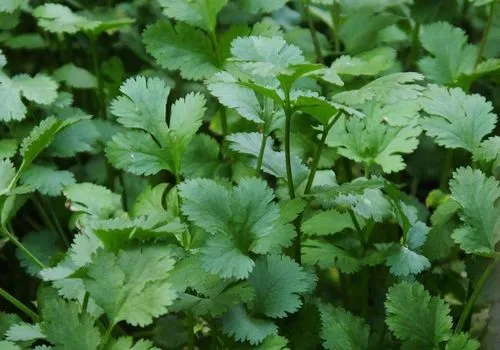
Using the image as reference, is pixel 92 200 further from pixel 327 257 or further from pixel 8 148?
pixel 327 257

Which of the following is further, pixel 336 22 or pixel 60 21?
pixel 336 22

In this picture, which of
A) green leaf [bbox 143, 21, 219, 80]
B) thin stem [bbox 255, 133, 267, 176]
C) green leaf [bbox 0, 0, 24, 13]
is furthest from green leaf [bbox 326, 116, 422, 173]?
green leaf [bbox 0, 0, 24, 13]

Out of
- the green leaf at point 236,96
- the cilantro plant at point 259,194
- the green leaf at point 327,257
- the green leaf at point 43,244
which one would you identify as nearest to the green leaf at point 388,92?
the cilantro plant at point 259,194

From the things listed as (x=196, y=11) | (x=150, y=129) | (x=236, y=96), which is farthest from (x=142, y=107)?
(x=196, y=11)

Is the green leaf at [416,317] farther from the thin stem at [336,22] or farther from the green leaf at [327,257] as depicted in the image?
the thin stem at [336,22]

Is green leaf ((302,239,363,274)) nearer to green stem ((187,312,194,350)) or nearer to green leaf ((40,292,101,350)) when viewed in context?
green stem ((187,312,194,350))

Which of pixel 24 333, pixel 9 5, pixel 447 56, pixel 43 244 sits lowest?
pixel 43 244
